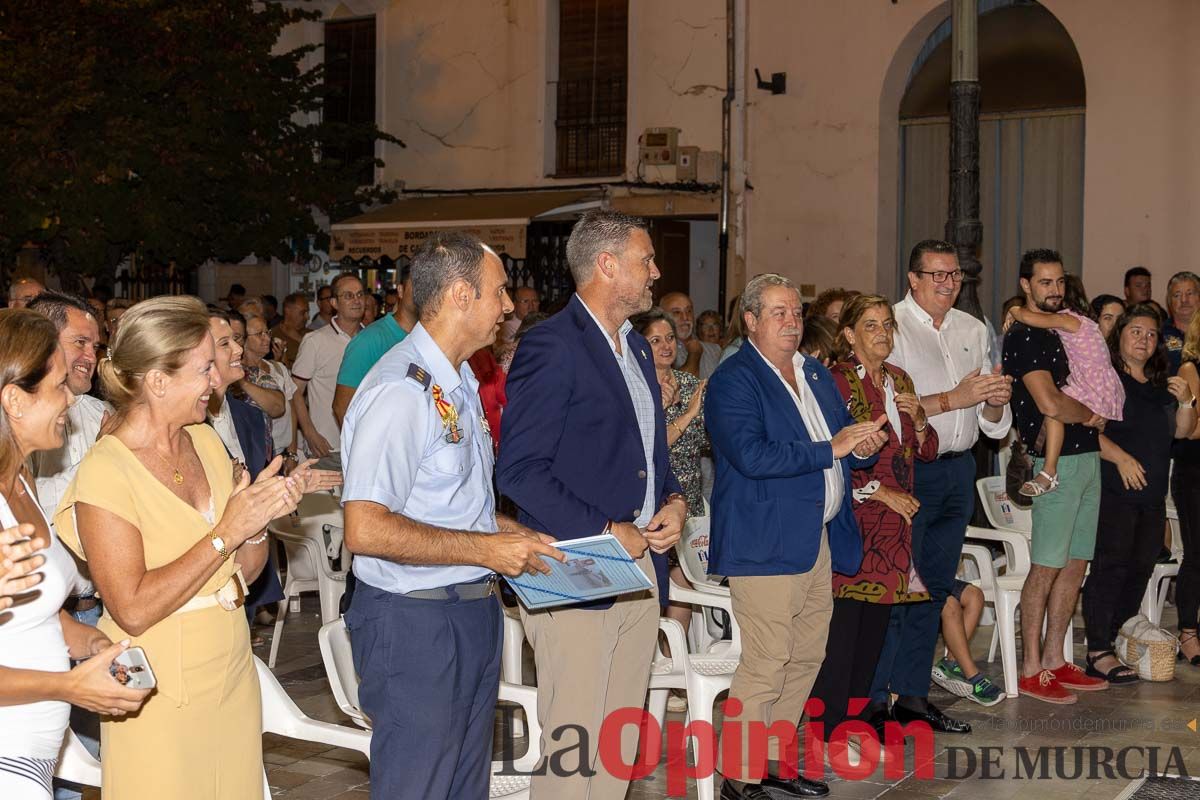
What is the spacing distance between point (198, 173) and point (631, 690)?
14110mm

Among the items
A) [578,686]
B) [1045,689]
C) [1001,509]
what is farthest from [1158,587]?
[578,686]

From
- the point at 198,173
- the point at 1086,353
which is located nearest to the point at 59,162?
the point at 198,173

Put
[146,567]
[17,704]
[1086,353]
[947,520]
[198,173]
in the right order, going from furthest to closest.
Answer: [198,173] → [1086,353] → [947,520] → [146,567] → [17,704]

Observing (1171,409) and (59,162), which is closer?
(1171,409)

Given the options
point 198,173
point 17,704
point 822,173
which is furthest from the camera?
point 198,173

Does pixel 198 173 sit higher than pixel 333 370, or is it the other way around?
pixel 198 173

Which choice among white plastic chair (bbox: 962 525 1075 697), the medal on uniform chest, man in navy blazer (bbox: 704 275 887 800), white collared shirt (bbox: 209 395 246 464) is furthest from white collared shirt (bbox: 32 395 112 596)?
white plastic chair (bbox: 962 525 1075 697)

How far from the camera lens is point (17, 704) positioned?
3.07 m

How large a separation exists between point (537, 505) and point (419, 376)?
0.77m

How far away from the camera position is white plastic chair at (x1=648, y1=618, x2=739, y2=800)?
563 centimetres

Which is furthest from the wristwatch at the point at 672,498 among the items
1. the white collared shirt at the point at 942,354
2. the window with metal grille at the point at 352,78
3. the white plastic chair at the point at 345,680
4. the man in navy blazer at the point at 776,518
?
the window with metal grille at the point at 352,78

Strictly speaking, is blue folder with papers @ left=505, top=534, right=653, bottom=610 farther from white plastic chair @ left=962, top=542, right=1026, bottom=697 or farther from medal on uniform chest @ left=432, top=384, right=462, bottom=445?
white plastic chair @ left=962, top=542, right=1026, bottom=697

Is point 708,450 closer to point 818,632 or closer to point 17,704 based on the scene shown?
point 818,632

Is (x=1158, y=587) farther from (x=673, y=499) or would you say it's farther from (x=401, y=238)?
(x=401, y=238)
